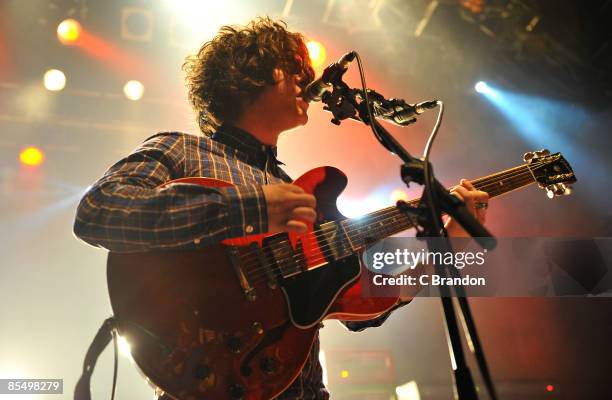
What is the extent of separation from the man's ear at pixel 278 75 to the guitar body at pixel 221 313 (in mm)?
921

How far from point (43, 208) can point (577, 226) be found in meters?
7.05

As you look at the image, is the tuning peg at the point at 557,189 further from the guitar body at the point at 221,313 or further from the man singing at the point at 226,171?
the guitar body at the point at 221,313

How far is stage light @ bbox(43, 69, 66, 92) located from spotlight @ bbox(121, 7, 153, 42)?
1.01 m

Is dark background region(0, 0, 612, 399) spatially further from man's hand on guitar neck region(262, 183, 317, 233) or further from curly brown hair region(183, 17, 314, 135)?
man's hand on guitar neck region(262, 183, 317, 233)

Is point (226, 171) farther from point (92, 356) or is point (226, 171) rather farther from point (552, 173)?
point (552, 173)

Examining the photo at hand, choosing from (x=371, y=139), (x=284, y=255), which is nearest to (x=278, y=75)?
(x=284, y=255)

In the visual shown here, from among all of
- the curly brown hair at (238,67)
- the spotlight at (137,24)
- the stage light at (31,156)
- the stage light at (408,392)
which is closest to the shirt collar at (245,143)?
the curly brown hair at (238,67)

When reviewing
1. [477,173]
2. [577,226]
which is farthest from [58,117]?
[577,226]

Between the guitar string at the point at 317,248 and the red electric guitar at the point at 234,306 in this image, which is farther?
the guitar string at the point at 317,248

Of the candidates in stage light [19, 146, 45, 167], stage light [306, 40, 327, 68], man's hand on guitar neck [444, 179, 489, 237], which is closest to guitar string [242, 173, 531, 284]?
man's hand on guitar neck [444, 179, 489, 237]

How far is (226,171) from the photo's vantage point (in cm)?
185

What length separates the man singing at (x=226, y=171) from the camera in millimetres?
1402

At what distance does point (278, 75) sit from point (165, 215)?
1221 millimetres

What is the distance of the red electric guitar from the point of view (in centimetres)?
139
